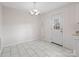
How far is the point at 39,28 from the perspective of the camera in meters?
7.36

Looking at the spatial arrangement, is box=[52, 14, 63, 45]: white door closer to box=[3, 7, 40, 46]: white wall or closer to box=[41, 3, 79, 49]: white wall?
box=[41, 3, 79, 49]: white wall

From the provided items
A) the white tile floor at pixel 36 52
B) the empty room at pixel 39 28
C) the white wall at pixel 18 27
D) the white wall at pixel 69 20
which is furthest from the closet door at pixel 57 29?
the white wall at pixel 18 27

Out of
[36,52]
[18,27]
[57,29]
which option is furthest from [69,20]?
[18,27]

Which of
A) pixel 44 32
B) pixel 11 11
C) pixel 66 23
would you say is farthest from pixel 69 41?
pixel 11 11

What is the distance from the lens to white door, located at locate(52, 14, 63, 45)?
5.29m

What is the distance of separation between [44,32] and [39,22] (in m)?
0.98

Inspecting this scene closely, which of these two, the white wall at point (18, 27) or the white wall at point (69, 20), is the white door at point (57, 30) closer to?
the white wall at point (69, 20)

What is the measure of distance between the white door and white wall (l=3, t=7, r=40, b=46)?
1703 millimetres

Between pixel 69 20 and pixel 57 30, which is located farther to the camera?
pixel 57 30

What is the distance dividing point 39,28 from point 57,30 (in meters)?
2.06

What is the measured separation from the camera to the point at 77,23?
399cm

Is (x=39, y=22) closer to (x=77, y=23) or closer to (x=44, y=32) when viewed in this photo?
(x=44, y=32)

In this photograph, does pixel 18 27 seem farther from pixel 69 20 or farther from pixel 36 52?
pixel 69 20

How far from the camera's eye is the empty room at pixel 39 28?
155 inches
